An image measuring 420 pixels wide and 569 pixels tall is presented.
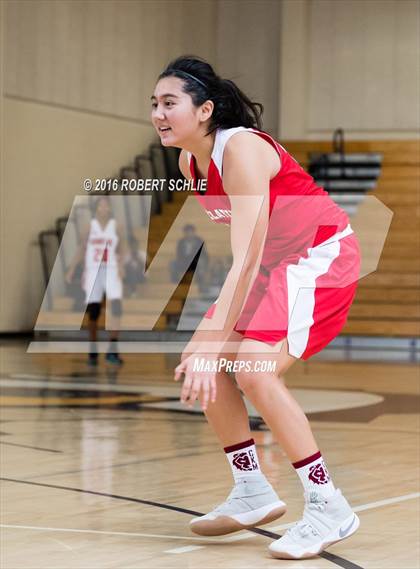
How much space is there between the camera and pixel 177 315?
45.2ft

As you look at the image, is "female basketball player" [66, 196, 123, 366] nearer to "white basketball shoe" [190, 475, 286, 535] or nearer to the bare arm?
"white basketball shoe" [190, 475, 286, 535]

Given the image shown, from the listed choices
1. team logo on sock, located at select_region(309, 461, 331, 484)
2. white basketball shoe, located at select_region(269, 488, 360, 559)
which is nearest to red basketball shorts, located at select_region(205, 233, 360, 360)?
team logo on sock, located at select_region(309, 461, 331, 484)

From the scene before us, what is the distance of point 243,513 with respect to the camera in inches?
131

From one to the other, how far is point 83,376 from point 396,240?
281 inches

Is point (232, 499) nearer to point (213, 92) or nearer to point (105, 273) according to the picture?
point (213, 92)

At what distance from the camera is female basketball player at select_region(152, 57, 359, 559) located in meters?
2.99

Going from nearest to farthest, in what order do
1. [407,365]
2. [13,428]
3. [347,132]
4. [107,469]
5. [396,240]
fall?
[107,469]
[13,428]
[407,365]
[396,240]
[347,132]

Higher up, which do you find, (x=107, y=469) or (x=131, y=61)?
(x=131, y=61)

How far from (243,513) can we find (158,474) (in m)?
1.10

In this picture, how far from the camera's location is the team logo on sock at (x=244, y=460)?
336 centimetres

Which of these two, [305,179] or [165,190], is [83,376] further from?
[165,190]

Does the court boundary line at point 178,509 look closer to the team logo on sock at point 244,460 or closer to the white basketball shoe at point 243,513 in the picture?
the white basketball shoe at point 243,513

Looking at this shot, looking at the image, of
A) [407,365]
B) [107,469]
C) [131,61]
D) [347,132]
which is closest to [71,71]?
[131,61]

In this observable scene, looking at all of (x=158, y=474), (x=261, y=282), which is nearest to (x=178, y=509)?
(x=158, y=474)
